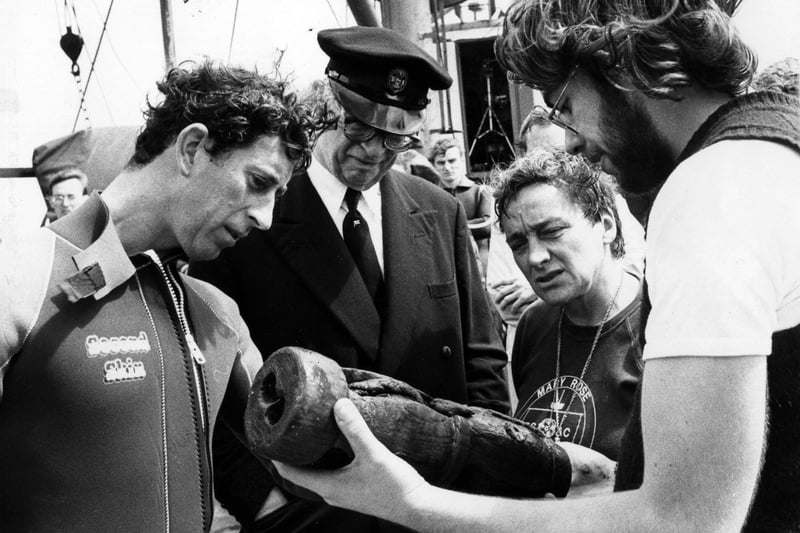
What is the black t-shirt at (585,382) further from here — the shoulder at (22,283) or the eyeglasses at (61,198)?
the eyeglasses at (61,198)

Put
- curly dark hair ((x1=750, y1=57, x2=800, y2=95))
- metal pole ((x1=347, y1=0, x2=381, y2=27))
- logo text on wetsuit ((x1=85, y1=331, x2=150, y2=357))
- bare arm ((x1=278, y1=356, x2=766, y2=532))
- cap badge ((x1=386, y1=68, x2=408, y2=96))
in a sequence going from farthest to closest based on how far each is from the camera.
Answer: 1. metal pole ((x1=347, y1=0, x2=381, y2=27))
2. cap badge ((x1=386, y1=68, x2=408, y2=96))
3. logo text on wetsuit ((x1=85, y1=331, x2=150, y2=357))
4. curly dark hair ((x1=750, y1=57, x2=800, y2=95))
5. bare arm ((x1=278, y1=356, x2=766, y2=532))

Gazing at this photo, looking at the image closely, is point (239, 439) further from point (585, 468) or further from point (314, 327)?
point (585, 468)

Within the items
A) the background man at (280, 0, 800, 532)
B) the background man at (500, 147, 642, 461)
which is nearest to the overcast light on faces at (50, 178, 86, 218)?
the background man at (500, 147, 642, 461)

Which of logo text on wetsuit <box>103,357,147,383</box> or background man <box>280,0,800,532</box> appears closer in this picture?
background man <box>280,0,800,532</box>

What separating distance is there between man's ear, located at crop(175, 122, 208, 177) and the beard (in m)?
1.15

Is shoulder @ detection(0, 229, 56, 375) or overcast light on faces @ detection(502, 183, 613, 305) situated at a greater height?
shoulder @ detection(0, 229, 56, 375)

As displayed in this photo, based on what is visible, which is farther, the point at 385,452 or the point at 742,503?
the point at 385,452

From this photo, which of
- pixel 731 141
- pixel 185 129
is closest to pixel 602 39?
pixel 731 141

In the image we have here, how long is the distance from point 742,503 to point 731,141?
49 cm

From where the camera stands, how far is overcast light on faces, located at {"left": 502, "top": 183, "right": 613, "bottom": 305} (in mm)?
2734

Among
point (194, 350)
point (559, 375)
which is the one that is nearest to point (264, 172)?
point (194, 350)

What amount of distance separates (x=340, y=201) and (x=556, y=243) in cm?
73

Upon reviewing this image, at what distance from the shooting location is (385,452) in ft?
4.83

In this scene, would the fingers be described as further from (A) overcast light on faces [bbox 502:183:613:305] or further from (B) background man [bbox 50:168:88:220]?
(B) background man [bbox 50:168:88:220]
